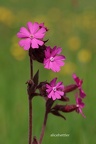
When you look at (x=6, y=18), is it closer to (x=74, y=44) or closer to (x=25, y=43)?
(x=74, y=44)

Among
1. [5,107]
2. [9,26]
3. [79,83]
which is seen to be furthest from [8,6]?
[79,83]

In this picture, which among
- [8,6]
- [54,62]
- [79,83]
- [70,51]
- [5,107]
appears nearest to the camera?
[54,62]

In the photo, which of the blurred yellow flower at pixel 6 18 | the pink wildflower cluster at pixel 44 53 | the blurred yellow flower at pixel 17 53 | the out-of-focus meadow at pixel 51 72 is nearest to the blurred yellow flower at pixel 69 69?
the out-of-focus meadow at pixel 51 72

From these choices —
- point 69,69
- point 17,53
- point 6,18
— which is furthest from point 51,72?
point 6,18

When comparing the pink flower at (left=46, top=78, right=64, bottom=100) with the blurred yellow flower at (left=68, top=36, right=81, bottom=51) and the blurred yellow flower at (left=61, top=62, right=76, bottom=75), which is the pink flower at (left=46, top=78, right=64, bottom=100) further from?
the blurred yellow flower at (left=68, top=36, right=81, bottom=51)

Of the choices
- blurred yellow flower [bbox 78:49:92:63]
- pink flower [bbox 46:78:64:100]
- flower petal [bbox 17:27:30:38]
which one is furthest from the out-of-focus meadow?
flower petal [bbox 17:27:30:38]

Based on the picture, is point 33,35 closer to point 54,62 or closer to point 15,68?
point 54,62

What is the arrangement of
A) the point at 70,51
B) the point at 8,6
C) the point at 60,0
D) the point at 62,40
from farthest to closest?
1. the point at 60,0
2. the point at 8,6
3. the point at 62,40
4. the point at 70,51
